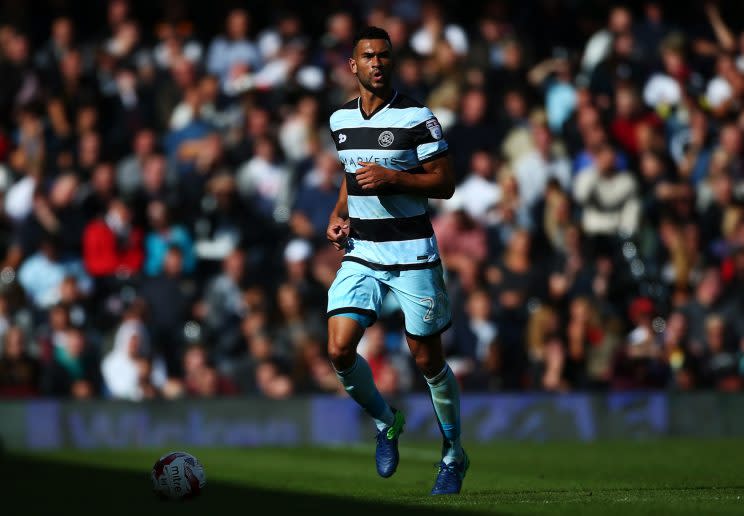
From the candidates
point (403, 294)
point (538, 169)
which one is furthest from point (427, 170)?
point (538, 169)

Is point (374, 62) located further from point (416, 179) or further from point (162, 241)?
point (162, 241)

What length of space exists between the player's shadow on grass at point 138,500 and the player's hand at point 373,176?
171cm

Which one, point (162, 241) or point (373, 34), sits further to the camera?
point (162, 241)

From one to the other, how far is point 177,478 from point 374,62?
8.50 ft

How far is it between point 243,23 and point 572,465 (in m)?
8.77

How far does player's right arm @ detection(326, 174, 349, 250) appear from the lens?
8.55m

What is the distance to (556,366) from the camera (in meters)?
15.3

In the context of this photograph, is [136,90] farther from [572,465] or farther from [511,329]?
[572,465]

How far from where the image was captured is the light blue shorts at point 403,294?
8.39m

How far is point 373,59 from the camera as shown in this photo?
27.3 feet

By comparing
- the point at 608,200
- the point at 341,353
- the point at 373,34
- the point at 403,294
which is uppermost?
the point at 373,34

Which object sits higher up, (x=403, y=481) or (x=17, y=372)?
(x=17, y=372)

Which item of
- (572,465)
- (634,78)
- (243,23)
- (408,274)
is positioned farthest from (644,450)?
(243,23)

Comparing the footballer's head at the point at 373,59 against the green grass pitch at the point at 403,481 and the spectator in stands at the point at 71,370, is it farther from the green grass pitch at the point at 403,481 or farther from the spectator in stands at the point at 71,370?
the spectator in stands at the point at 71,370
